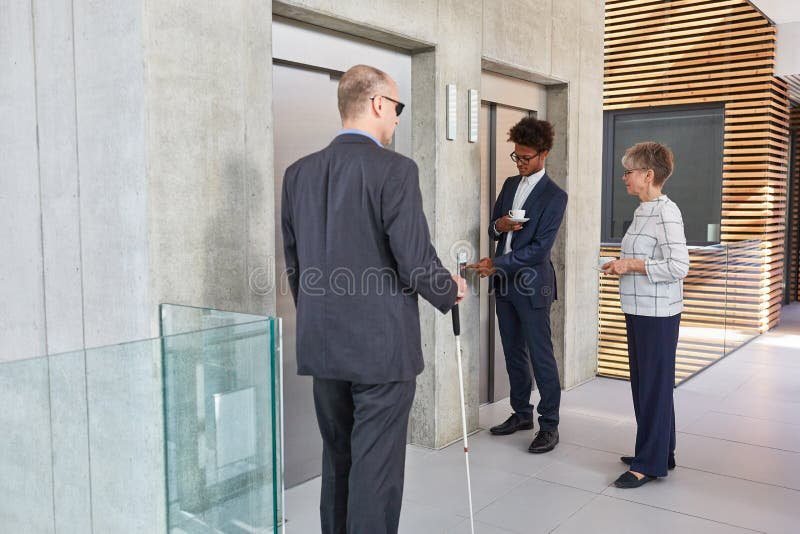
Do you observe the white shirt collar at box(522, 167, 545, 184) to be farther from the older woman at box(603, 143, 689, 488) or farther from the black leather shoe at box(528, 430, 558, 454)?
the black leather shoe at box(528, 430, 558, 454)

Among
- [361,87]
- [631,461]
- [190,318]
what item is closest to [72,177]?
[190,318]

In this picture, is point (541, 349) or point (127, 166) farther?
point (541, 349)

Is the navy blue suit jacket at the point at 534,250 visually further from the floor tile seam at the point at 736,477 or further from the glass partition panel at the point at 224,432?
the glass partition panel at the point at 224,432

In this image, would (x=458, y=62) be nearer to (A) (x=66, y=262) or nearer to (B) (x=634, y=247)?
(B) (x=634, y=247)

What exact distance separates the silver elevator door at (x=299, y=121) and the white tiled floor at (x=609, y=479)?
0.29 m

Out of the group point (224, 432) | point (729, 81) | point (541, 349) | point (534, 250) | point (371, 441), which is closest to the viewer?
point (224, 432)

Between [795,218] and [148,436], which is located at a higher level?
[795,218]

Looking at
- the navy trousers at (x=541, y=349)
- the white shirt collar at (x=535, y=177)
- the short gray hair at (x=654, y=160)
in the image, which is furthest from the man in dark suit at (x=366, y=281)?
the white shirt collar at (x=535, y=177)

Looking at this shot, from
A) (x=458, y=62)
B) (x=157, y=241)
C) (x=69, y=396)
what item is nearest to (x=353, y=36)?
(x=458, y=62)

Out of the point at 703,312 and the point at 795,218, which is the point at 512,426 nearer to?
the point at 703,312

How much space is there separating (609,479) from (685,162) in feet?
21.1

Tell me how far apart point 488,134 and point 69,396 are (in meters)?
4.28

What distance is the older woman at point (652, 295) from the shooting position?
160 inches

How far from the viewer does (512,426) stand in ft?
16.8
